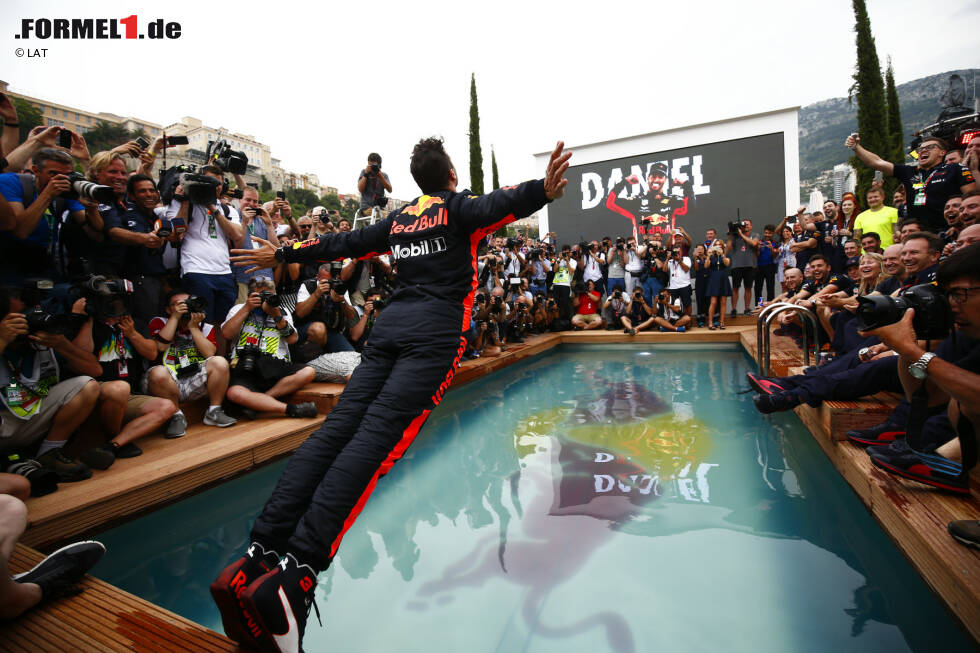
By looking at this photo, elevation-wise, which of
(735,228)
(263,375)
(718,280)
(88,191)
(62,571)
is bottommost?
(62,571)

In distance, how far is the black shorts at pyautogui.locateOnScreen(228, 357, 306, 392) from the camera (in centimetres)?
363

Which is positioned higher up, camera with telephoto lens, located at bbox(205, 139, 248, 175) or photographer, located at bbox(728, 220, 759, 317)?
camera with telephoto lens, located at bbox(205, 139, 248, 175)

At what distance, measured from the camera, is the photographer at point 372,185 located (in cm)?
507

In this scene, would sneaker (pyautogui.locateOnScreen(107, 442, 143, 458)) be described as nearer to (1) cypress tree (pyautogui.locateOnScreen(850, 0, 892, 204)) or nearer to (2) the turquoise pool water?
(2) the turquoise pool water

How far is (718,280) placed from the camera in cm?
820

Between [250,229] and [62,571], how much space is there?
3.48 m

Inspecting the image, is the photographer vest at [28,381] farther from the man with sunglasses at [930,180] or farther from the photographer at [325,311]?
the man with sunglasses at [930,180]

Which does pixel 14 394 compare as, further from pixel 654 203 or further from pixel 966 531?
pixel 654 203

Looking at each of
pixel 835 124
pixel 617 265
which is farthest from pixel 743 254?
pixel 835 124

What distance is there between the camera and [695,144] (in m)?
13.1

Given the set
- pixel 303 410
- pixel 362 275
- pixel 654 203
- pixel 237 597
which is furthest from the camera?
pixel 654 203

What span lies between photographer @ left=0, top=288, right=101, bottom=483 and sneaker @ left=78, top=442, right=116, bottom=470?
0.06 meters

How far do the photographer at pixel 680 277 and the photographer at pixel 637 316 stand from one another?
522 mm

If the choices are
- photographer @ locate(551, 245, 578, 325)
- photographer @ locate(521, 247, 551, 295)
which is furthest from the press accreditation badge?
photographer @ locate(551, 245, 578, 325)
